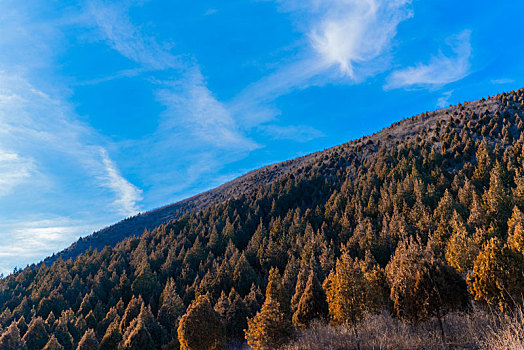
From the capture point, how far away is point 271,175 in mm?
116875

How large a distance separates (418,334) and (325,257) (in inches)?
1097

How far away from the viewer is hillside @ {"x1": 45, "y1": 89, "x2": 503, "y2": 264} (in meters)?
96.3

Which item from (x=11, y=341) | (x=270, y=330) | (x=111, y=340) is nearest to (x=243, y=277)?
(x=111, y=340)

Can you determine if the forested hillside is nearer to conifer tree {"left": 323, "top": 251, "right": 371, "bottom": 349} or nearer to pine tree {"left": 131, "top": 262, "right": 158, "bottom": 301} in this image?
conifer tree {"left": 323, "top": 251, "right": 371, "bottom": 349}

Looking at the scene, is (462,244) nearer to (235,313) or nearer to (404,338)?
(404,338)

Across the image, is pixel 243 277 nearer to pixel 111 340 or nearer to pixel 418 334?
pixel 111 340

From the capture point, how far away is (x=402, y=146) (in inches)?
3482

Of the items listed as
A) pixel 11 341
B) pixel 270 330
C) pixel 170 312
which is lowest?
pixel 11 341

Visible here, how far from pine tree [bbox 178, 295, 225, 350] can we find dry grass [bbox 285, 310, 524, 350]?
620cm

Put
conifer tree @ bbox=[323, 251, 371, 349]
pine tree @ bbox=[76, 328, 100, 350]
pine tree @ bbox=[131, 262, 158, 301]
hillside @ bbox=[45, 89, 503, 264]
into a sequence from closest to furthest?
conifer tree @ bbox=[323, 251, 371, 349] < pine tree @ bbox=[76, 328, 100, 350] < pine tree @ bbox=[131, 262, 158, 301] < hillside @ bbox=[45, 89, 503, 264]

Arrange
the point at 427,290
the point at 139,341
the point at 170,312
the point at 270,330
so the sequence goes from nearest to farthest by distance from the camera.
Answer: the point at 427,290 → the point at 270,330 → the point at 139,341 → the point at 170,312

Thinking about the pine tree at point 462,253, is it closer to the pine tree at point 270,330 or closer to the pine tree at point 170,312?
the pine tree at point 270,330

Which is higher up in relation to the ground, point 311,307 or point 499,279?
point 499,279

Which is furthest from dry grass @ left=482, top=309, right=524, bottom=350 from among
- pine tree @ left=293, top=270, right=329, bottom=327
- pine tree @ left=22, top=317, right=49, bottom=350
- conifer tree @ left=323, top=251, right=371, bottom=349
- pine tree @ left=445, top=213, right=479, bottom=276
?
pine tree @ left=22, top=317, right=49, bottom=350
